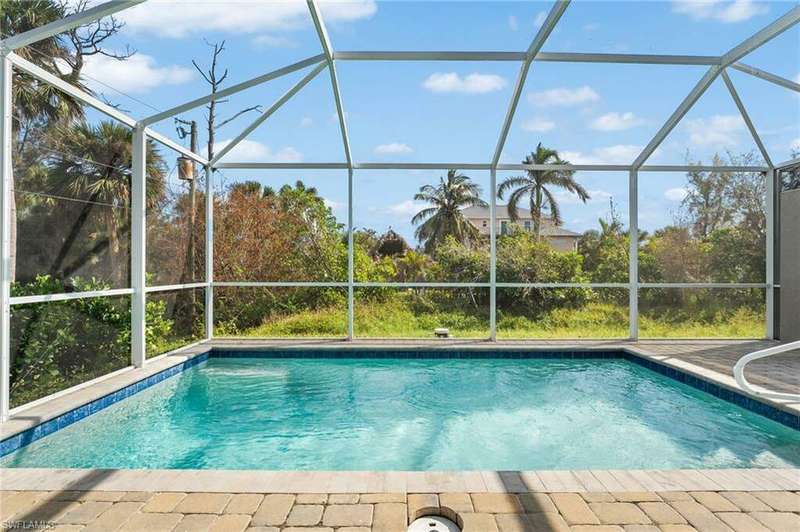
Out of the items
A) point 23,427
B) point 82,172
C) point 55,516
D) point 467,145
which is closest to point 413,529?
point 55,516

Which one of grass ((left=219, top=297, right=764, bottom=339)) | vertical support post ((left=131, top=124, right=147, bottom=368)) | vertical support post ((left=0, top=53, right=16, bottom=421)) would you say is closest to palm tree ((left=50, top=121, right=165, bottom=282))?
vertical support post ((left=131, top=124, right=147, bottom=368))

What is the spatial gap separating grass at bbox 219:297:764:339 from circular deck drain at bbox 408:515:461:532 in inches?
272

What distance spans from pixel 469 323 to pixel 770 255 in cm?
487

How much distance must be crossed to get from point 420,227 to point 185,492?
13344 mm

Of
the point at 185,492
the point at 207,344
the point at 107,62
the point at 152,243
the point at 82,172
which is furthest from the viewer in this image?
the point at 107,62

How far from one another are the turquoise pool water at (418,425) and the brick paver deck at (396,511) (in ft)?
3.34

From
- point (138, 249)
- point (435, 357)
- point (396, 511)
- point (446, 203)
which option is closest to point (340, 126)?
point (138, 249)

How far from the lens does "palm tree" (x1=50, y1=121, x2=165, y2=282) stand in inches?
161

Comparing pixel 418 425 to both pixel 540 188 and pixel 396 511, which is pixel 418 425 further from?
pixel 540 188

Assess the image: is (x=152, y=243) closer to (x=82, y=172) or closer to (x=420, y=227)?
(x=82, y=172)

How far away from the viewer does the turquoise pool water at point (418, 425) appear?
345 cm

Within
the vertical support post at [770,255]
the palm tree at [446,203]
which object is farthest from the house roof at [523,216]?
the vertical support post at [770,255]

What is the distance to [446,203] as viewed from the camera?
14781mm

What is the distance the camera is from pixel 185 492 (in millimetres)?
2398
